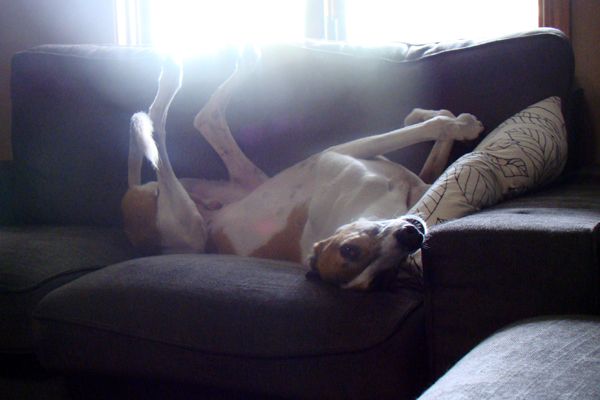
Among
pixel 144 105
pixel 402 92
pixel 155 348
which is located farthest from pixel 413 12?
pixel 155 348

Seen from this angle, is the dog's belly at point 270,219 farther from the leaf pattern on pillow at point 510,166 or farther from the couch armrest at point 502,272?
the couch armrest at point 502,272

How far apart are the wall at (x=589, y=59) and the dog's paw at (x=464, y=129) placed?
59cm

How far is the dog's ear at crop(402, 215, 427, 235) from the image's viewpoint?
1601 millimetres

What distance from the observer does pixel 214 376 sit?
1.58 metres

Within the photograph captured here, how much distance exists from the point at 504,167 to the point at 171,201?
112 cm

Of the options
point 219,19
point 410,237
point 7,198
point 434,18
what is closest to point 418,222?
point 410,237

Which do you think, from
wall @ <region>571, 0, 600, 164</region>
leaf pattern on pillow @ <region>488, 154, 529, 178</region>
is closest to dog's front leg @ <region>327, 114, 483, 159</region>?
leaf pattern on pillow @ <region>488, 154, 529, 178</region>

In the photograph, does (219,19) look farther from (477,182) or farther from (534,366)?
(534,366)

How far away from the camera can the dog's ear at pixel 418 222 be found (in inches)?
63.0

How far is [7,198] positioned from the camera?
2770 mm

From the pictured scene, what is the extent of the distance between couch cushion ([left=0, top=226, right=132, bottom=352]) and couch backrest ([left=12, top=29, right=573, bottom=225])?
1.05ft

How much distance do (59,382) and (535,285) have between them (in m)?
1.34

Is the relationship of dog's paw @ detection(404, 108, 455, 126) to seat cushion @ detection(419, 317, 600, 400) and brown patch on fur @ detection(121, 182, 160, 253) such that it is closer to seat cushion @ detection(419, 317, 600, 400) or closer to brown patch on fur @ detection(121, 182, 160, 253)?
brown patch on fur @ detection(121, 182, 160, 253)

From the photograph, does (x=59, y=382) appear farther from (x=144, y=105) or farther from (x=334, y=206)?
(x=144, y=105)
